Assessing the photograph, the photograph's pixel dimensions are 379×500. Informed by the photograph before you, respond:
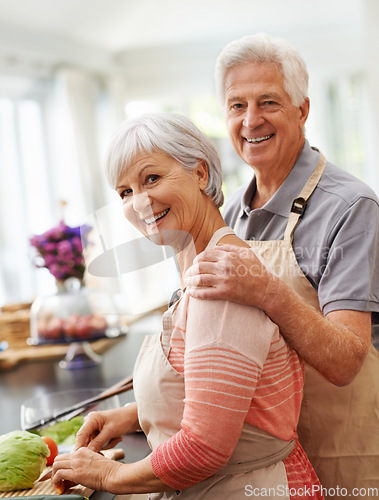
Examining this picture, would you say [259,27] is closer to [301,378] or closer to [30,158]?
[30,158]

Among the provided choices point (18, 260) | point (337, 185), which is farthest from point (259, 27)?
point (337, 185)

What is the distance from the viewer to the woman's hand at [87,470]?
0.97 metres

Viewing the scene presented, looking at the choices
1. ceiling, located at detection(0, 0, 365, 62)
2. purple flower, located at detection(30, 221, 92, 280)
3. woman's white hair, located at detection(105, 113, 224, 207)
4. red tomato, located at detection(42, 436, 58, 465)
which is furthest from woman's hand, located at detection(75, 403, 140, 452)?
ceiling, located at detection(0, 0, 365, 62)

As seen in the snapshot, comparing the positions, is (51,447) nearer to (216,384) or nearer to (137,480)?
(137,480)

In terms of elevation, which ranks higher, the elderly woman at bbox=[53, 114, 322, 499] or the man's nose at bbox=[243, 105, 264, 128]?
the man's nose at bbox=[243, 105, 264, 128]

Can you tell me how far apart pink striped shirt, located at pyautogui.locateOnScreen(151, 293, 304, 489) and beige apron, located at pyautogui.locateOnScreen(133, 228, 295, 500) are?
31 millimetres

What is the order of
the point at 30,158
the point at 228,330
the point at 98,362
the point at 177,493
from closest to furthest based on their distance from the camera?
the point at 228,330, the point at 177,493, the point at 98,362, the point at 30,158

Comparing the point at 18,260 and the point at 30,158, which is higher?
the point at 30,158

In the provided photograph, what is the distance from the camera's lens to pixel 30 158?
5.63 metres

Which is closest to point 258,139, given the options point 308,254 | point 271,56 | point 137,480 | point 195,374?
point 271,56

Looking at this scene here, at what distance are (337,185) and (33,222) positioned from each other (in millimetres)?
4577

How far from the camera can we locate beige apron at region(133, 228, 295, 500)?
0.97 meters

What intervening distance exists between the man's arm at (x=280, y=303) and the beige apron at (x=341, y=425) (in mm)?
207

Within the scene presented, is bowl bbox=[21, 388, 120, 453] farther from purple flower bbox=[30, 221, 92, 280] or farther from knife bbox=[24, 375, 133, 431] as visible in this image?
purple flower bbox=[30, 221, 92, 280]
